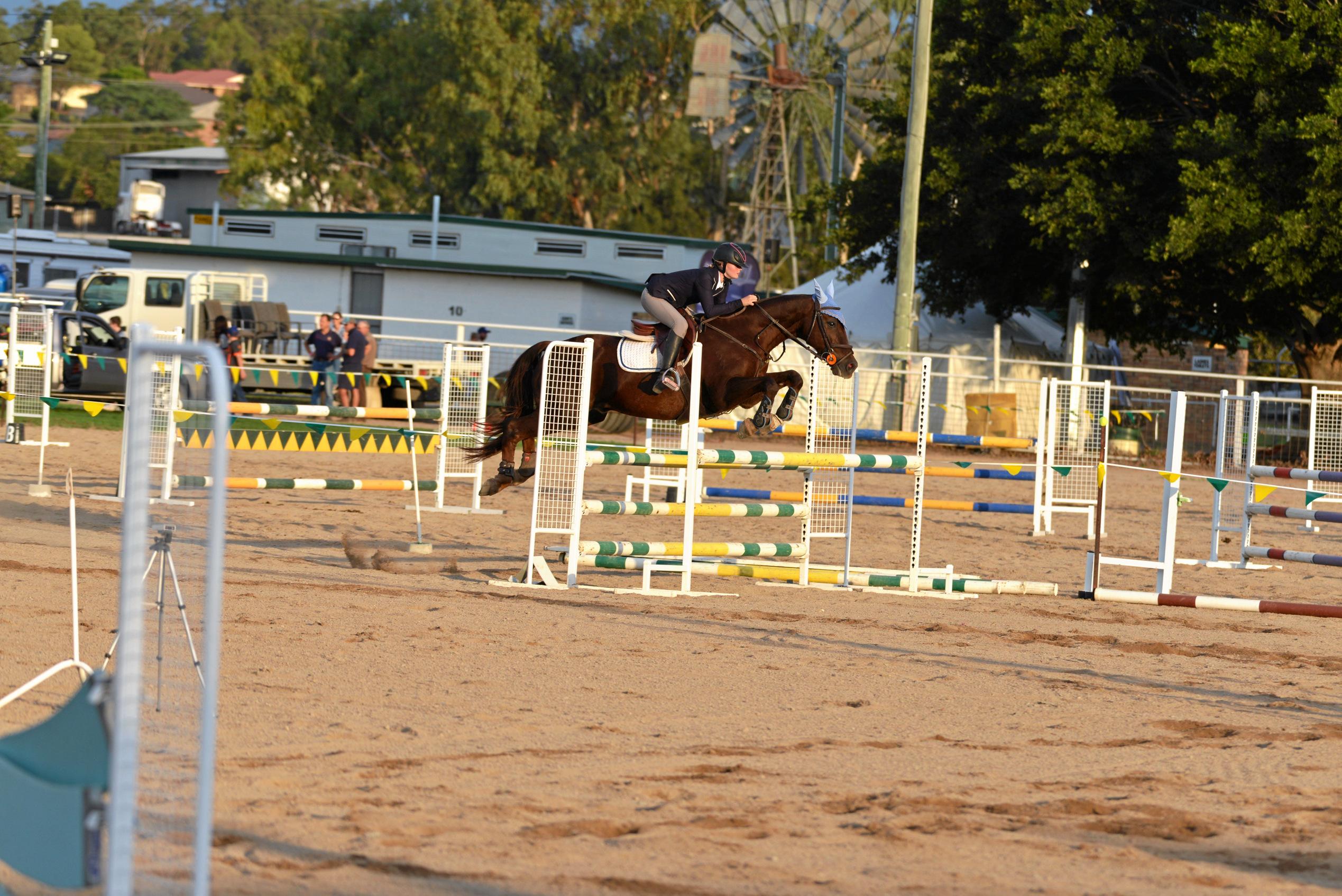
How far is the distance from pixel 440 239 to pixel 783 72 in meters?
10.7

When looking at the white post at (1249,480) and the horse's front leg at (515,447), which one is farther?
the white post at (1249,480)

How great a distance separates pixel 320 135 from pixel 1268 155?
1656 inches

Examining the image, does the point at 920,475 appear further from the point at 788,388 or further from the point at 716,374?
the point at 716,374

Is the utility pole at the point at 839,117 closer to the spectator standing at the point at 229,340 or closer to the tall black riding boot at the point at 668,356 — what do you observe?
the spectator standing at the point at 229,340

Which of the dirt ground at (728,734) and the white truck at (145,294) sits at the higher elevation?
the white truck at (145,294)

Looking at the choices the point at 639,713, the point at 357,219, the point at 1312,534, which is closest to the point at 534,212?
the point at 357,219

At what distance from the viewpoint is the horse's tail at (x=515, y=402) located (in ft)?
39.6

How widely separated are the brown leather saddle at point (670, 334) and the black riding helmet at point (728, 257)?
0.46 meters

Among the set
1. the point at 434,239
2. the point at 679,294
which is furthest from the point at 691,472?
the point at 434,239

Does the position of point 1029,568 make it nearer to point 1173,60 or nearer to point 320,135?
point 1173,60

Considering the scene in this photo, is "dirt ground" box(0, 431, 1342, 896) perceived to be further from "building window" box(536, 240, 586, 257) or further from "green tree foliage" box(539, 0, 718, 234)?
"green tree foliage" box(539, 0, 718, 234)

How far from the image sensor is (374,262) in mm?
36531

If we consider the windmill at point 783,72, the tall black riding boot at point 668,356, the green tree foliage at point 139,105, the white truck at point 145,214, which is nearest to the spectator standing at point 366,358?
the tall black riding boot at point 668,356

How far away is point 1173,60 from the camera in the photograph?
27.9m
